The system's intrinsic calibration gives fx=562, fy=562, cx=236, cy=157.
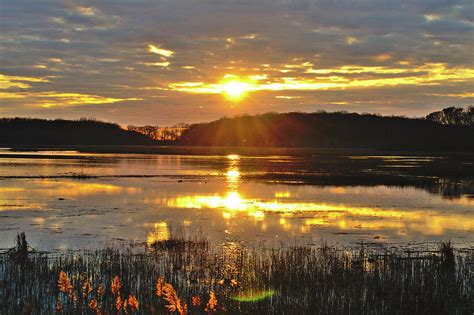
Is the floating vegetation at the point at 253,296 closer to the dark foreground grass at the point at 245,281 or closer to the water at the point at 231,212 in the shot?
the dark foreground grass at the point at 245,281

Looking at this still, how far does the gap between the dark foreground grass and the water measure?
2.73 metres

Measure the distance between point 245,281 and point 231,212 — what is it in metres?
12.9

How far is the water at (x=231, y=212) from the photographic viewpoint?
19.1 meters

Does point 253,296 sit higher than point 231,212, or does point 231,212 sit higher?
point 231,212

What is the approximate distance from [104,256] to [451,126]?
188m

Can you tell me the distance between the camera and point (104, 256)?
1437 centimetres

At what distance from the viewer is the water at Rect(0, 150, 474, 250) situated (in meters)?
19.1

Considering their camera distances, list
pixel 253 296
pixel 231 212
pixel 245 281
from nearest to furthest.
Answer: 1. pixel 253 296
2. pixel 245 281
3. pixel 231 212

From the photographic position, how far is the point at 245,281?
12.7 metres

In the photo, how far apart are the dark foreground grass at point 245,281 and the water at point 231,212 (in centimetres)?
273

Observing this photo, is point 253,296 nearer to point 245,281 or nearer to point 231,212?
point 245,281

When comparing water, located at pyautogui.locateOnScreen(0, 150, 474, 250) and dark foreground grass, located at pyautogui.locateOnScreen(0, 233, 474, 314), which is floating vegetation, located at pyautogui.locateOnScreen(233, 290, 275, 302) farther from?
water, located at pyautogui.locateOnScreen(0, 150, 474, 250)

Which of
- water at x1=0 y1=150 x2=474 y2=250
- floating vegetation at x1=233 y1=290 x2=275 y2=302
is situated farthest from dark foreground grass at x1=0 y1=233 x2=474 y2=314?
water at x1=0 y1=150 x2=474 y2=250

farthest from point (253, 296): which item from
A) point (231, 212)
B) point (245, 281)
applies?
point (231, 212)
